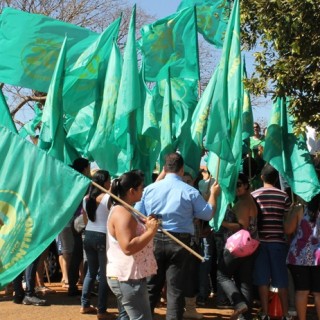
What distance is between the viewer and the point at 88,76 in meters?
9.31

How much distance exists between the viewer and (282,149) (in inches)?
334

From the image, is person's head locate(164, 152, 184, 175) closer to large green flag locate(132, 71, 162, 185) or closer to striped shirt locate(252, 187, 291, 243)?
striped shirt locate(252, 187, 291, 243)

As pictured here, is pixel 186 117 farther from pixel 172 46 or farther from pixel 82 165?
pixel 82 165

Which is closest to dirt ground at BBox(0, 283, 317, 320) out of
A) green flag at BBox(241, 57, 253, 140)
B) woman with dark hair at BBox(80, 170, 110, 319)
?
woman with dark hair at BBox(80, 170, 110, 319)

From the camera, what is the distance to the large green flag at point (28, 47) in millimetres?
9875

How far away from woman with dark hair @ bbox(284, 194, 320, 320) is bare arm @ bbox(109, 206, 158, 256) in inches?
99.0

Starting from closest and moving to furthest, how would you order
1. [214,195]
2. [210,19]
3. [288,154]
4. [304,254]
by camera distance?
[214,195]
[304,254]
[288,154]
[210,19]

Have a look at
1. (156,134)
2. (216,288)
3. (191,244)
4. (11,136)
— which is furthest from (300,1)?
(216,288)

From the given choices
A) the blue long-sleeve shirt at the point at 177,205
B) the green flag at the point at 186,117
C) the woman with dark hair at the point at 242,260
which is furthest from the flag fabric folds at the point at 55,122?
the woman with dark hair at the point at 242,260

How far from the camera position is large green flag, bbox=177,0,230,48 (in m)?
10.7

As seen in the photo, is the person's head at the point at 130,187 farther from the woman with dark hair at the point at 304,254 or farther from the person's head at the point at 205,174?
the person's head at the point at 205,174

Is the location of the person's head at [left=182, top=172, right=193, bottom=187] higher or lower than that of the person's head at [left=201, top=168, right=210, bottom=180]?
lower

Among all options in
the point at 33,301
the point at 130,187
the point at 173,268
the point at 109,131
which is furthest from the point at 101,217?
the point at 130,187

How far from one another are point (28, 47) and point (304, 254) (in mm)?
4976
